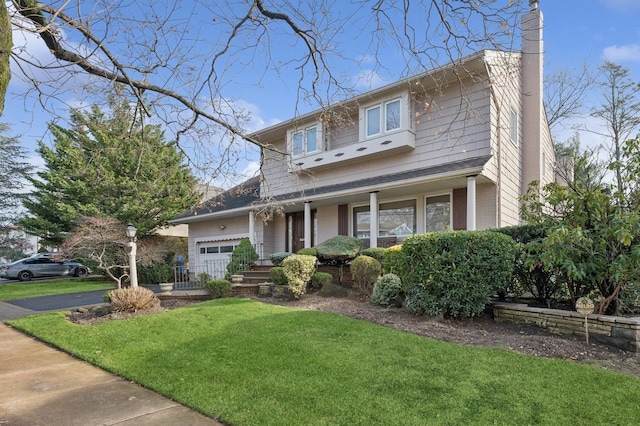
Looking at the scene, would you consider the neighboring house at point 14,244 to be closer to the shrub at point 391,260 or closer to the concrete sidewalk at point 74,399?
the concrete sidewalk at point 74,399

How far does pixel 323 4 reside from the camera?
194 inches

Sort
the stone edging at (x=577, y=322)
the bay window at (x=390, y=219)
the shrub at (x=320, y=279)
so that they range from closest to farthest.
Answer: the stone edging at (x=577, y=322), the shrub at (x=320, y=279), the bay window at (x=390, y=219)

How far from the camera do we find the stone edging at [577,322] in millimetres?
5027

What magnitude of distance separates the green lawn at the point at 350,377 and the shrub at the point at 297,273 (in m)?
2.69

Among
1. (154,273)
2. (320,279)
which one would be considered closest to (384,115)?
(320,279)

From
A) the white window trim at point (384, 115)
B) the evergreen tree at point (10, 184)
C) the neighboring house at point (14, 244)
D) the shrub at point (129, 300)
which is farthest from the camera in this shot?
the neighboring house at point (14, 244)

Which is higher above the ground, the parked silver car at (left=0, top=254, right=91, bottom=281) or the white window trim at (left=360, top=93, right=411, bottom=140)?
the white window trim at (left=360, top=93, right=411, bottom=140)

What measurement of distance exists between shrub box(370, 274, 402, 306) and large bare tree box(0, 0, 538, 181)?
3933 millimetres

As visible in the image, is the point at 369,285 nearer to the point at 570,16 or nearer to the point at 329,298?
the point at 329,298

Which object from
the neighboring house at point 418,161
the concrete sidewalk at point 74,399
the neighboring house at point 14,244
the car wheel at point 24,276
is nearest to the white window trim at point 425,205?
the neighboring house at point 418,161

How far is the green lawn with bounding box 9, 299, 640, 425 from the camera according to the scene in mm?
3314

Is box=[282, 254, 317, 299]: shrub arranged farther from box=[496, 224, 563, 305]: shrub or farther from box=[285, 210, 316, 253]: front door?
box=[285, 210, 316, 253]: front door

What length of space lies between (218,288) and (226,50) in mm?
6757

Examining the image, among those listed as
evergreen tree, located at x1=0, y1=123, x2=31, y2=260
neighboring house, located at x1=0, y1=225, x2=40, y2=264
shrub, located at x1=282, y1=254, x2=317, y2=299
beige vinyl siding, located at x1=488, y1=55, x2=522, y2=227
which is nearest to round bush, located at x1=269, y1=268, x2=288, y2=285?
shrub, located at x1=282, y1=254, x2=317, y2=299
